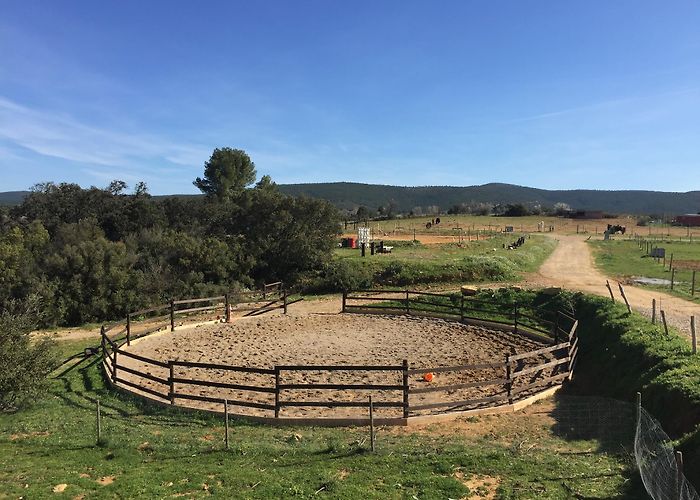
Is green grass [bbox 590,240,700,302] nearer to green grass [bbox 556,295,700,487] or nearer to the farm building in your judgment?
green grass [bbox 556,295,700,487]

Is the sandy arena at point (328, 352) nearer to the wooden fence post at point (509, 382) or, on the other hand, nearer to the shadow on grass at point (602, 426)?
the wooden fence post at point (509, 382)

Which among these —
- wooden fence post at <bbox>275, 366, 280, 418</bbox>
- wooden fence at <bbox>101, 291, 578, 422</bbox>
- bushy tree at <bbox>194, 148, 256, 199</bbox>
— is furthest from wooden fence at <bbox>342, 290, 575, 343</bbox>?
bushy tree at <bbox>194, 148, 256, 199</bbox>

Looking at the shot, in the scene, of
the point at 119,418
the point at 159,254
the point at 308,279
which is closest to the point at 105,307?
the point at 159,254

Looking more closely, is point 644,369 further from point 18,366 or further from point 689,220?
point 689,220

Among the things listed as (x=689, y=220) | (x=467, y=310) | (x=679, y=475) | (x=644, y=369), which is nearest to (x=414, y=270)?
(x=467, y=310)

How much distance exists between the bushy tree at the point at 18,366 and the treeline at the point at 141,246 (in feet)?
41.8

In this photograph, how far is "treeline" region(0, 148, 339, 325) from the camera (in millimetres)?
27016

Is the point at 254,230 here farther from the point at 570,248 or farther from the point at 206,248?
the point at 570,248

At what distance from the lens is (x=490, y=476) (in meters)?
8.20

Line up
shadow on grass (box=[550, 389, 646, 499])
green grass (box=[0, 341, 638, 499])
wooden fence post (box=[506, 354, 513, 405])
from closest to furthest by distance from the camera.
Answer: green grass (box=[0, 341, 638, 499])
shadow on grass (box=[550, 389, 646, 499])
wooden fence post (box=[506, 354, 513, 405])

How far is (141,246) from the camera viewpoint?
3388 cm

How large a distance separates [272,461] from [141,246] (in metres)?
28.2

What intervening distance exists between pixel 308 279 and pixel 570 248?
30852 mm

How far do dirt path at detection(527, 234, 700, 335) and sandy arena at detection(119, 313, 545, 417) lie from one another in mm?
6355
